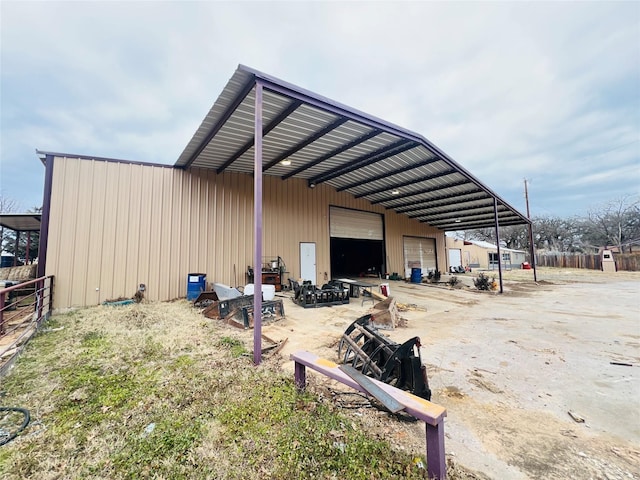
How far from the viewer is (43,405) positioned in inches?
88.6

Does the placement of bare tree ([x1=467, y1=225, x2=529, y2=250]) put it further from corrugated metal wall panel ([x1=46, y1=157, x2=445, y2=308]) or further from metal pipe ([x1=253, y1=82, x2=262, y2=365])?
metal pipe ([x1=253, y1=82, x2=262, y2=365])

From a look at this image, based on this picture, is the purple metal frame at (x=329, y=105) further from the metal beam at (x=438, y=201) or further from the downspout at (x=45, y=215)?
the downspout at (x=45, y=215)

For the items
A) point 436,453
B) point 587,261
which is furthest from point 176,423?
point 587,261

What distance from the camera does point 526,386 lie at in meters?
2.71

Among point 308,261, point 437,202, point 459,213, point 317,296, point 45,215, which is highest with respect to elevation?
point 437,202

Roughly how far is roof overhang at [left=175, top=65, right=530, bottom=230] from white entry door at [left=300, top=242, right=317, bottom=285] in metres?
2.73

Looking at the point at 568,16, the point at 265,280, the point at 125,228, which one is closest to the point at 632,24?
the point at 568,16

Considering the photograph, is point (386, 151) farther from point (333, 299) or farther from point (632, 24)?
point (632, 24)

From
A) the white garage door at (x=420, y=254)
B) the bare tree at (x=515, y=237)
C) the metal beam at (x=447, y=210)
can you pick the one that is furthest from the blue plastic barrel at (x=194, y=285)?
the bare tree at (x=515, y=237)

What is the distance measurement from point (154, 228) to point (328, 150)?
5.63m

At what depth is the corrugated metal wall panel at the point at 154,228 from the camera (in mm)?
6332

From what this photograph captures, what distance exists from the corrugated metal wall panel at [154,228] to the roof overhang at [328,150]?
0.83 meters

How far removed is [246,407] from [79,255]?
6974mm

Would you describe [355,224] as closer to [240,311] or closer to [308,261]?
[308,261]
